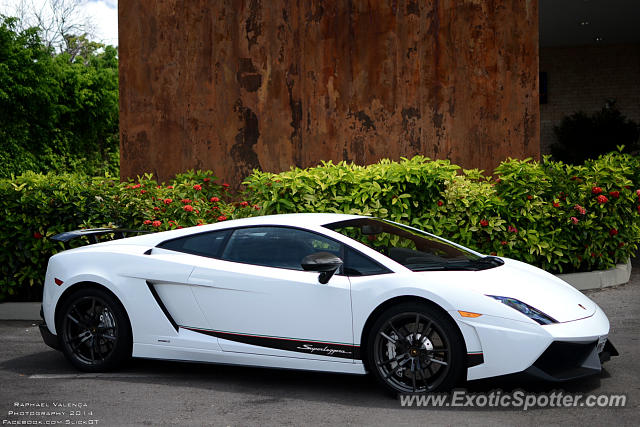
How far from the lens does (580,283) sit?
967 centimetres

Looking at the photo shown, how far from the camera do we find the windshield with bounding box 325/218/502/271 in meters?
5.48

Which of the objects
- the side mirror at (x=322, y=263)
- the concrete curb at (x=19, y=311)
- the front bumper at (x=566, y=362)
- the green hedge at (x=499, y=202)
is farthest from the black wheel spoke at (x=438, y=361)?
the concrete curb at (x=19, y=311)

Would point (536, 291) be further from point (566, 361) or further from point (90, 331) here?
point (90, 331)

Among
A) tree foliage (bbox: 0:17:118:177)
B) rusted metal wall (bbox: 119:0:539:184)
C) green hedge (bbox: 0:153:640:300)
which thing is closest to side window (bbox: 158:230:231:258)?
green hedge (bbox: 0:153:640:300)

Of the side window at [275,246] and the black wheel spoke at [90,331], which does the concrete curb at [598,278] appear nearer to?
the side window at [275,246]

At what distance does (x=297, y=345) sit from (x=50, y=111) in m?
21.9

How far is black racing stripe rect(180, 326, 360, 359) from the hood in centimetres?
99

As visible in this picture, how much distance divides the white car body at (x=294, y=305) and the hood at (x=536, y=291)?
0.01 metres

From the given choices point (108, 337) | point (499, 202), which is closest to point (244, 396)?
point (108, 337)

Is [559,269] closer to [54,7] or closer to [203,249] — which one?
[203,249]

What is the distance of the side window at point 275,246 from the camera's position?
5527 mm

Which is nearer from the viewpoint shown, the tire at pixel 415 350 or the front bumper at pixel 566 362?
the front bumper at pixel 566 362

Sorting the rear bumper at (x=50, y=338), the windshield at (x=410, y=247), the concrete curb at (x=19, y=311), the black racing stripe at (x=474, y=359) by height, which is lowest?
→ the concrete curb at (x=19, y=311)

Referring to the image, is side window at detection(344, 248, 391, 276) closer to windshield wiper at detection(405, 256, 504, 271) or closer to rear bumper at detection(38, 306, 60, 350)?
windshield wiper at detection(405, 256, 504, 271)
